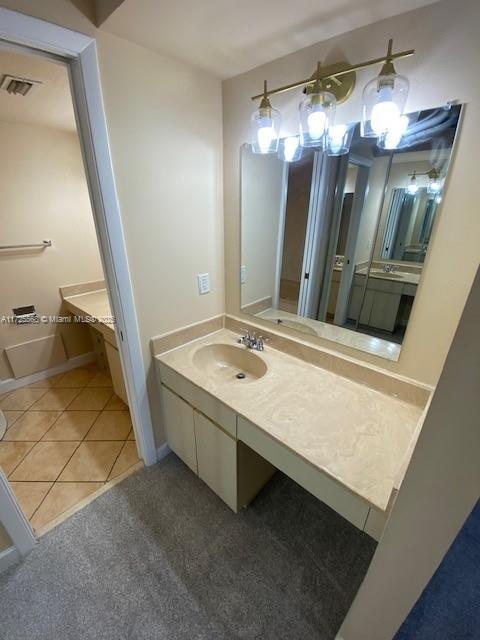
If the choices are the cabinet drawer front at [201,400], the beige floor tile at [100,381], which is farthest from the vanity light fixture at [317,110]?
the beige floor tile at [100,381]

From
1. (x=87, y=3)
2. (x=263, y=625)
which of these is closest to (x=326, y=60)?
(x=87, y=3)

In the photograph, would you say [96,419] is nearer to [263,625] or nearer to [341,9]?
[263,625]

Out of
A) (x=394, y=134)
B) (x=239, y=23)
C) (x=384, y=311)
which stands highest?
(x=239, y=23)

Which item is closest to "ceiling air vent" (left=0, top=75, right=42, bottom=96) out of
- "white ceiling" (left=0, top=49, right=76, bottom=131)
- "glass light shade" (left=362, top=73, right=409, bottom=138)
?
"white ceiling" (left=0, top=49, right=76, bottom=131)

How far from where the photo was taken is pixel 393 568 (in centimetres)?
71

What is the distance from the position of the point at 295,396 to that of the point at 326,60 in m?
1.37

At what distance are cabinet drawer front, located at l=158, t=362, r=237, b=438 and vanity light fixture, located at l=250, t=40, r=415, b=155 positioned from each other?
1188mm

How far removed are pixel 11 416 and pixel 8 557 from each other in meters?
1.27

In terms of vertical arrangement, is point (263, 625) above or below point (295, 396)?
below

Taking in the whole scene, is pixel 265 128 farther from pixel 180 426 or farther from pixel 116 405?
pixel 116 405

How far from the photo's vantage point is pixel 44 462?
1.76 meters

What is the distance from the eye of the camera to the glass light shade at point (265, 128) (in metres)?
1.15

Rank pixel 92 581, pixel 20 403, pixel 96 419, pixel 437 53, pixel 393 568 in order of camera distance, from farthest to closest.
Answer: pixel 20 403
pixel 96 419
pixel 92 581
pixel 437 53
pixel 393 568

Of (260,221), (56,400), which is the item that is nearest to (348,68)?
(260,221)
